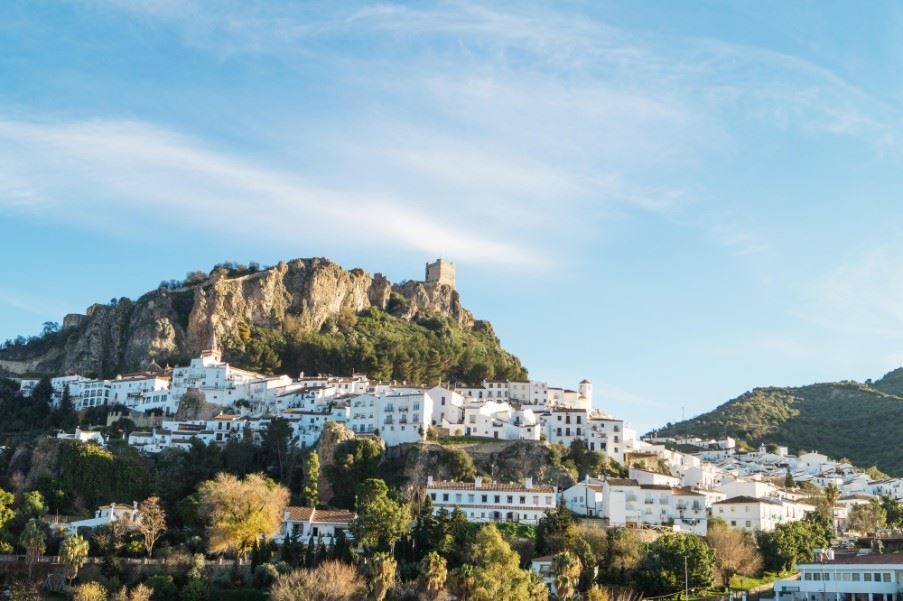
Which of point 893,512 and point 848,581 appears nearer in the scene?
point 848,581

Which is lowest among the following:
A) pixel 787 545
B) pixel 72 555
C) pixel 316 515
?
pixel 72 555

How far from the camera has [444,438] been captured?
8312cm

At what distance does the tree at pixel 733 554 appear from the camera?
6512cm

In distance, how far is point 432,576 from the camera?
56781 mm

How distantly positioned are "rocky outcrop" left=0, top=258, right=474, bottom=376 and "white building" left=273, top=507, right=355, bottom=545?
43.2 metres

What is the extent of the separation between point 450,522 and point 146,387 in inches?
1777

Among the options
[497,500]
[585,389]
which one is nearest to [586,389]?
[585,389]

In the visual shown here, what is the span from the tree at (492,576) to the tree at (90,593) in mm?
19944

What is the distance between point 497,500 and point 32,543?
98.3 feet

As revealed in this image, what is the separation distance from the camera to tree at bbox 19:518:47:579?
63719mm

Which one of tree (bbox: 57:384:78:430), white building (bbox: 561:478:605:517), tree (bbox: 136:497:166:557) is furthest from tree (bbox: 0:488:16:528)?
white building (bbox: 561:478:605:517)

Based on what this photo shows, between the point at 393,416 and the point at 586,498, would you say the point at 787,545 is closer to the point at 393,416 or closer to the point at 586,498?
the point at 586,498

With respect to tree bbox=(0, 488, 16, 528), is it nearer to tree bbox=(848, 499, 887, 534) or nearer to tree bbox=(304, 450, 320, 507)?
tree bbox=(304, 450, 320, 507)

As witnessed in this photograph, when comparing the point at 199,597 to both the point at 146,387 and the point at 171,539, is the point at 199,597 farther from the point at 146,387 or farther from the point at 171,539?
the point at 146,387
